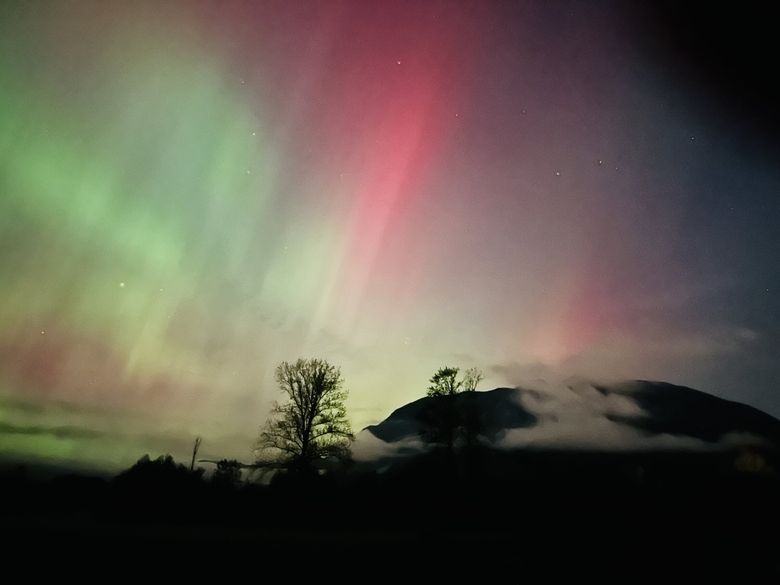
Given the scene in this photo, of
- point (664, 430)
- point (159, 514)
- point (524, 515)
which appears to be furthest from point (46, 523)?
point (664, 430)

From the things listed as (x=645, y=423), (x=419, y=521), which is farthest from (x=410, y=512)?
(x=645, y=423)

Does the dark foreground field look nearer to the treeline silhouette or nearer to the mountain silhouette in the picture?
the treeline silhouette

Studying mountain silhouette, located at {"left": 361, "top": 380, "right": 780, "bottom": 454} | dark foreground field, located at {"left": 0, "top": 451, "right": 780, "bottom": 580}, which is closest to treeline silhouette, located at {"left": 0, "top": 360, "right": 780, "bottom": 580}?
dark foreground field, located at {"left": 0, "top": 451, "right": 780, "bottom": 580}

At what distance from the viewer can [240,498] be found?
3042 centimetres

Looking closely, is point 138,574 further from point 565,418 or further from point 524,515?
point 565,418

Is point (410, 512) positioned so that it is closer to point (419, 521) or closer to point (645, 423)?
point (419, 521)

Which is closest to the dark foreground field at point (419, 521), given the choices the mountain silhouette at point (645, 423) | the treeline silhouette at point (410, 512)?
the treeline silhouette at point (410, 512)

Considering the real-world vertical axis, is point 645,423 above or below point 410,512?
above

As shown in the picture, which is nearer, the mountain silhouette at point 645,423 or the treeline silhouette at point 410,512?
the treeline silhouette at point 410,512

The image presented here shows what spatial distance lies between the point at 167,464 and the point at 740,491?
58.2m

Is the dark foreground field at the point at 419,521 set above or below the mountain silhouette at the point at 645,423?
below

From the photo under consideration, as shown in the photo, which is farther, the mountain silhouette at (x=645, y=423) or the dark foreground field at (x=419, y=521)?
the mountain silhouette at (x=645, y=423)

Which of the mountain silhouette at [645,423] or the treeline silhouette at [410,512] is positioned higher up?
the mountain silhouette at [645,423]

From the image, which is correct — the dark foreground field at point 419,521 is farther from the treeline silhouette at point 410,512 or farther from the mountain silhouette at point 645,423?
the mountain silhouette at point 645,423
